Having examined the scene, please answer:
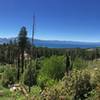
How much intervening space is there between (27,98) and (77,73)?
6.40m

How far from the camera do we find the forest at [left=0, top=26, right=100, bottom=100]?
1209 centimetres

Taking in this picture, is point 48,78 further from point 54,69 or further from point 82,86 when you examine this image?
point 82,86

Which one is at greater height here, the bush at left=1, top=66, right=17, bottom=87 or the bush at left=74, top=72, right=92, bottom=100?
the bush at left=74, top=72, right=92, bottom=100

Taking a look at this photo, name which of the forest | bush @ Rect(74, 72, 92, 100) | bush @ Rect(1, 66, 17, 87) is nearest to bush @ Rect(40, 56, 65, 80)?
the forest

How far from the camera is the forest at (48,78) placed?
1209cm

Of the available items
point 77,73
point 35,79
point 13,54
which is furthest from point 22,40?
point 77,73

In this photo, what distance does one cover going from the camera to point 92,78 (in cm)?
1658

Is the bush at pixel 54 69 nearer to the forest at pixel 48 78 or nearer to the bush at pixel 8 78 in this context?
the forest at pixel 48 78

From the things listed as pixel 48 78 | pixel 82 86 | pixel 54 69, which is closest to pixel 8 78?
pixel 54 69

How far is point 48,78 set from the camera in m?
34.4

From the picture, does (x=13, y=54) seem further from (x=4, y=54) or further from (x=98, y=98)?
(x=98, y=98)

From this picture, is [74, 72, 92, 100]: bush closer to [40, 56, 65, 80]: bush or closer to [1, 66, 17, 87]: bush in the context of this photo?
[40, 56, 65, 80]: bush

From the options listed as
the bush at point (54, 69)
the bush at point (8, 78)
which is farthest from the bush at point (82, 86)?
the bush at point (8, 78)

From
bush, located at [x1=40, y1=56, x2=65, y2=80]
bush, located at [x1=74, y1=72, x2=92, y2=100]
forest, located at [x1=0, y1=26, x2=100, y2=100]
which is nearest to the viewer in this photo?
forest, located at [x1=0, y1=26, x2=100, y2=100]
